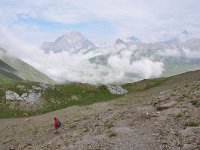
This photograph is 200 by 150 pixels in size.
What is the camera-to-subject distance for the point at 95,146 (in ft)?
109

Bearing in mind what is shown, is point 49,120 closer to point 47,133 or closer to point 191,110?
point 47,133

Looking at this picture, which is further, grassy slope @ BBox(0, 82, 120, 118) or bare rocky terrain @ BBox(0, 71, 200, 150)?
grassy slope @ BBox(0, 82, 120, 118)

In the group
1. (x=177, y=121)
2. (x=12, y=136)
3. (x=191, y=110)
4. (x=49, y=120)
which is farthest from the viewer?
(x=49, y=120)

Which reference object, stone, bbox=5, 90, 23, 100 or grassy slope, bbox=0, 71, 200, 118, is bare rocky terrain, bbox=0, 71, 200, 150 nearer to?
grassy slope, bbox=0, 71, 200, 118

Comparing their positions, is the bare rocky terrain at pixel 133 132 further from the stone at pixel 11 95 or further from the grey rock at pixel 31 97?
the stone at pixel 11 95

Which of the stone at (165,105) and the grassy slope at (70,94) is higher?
the grassy slope at (70,94)

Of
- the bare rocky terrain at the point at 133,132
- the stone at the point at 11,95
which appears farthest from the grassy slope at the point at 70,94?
the bare rocky terrain at the point at 133,132

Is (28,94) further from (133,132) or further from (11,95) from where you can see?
(133,132)

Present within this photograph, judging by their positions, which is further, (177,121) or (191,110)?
(191,110)

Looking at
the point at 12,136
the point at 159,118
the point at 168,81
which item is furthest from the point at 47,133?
the point at 168,81

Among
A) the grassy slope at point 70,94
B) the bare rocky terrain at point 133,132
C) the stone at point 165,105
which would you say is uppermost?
the grassy slope at point 70,94

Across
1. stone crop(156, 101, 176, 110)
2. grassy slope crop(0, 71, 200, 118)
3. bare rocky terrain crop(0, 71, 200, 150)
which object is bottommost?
bare rocky terrain crop(0, 71, 200, 150)

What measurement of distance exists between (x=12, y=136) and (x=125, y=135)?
2372 centimetres

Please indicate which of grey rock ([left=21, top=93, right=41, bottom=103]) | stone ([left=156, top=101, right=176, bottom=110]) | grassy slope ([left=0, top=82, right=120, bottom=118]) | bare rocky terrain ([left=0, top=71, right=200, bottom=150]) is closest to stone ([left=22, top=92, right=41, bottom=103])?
grey rock ([left=21, top=93, right=41, bottom=103])
